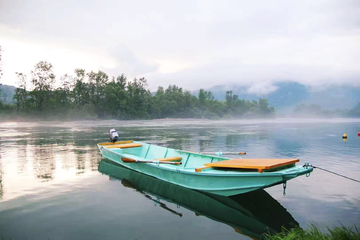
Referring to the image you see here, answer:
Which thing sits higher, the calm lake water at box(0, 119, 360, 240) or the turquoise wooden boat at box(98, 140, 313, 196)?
the turquoise wooden boat at box(98, 140, 313, 196)

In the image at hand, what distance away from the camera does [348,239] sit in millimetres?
4828

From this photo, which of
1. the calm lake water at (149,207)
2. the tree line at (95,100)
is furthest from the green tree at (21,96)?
the calm lake water at (149,207)

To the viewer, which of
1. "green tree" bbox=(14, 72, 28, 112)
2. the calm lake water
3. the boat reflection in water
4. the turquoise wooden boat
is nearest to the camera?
the calm lake water

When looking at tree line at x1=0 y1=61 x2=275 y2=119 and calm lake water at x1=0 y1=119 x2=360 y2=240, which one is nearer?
calm lake water at x1=0 y1=119 x2=360 y2=240

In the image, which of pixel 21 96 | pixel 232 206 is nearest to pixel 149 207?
pixel 232 206

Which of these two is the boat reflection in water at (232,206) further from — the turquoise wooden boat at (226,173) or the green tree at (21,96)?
the green tree at (21,96)

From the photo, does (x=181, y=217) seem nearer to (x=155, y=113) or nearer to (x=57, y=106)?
(x=57, y=106)

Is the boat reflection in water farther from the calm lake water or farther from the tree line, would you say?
the tree line

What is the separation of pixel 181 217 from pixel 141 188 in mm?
2985

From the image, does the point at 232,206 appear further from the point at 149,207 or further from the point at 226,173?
the point at 149,207

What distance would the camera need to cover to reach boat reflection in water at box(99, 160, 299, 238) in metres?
7.27

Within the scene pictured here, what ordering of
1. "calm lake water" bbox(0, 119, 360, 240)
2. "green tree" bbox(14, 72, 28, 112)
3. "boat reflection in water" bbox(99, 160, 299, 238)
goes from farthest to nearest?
"green tree" bbox(14, 72, 28, 112) → "boat reflection in water" bbox(99, 160, 299, 238) → "calm lake water" bbox(0, 119, 360, 240)

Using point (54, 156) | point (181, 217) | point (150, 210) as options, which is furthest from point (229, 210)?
point (54, 156)

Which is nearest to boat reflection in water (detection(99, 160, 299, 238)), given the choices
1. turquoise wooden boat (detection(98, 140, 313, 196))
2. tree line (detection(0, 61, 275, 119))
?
turquoise wooden boat (detection(98, 140, 313, 196))
